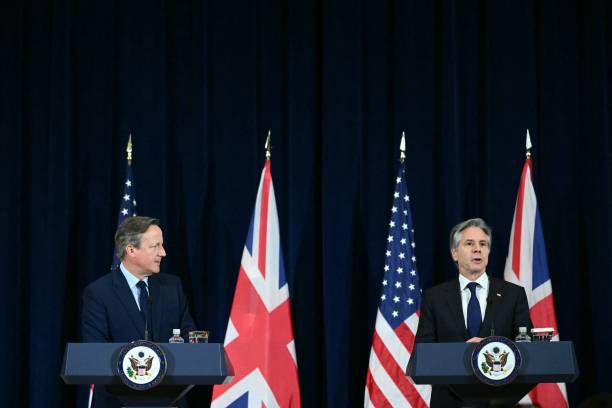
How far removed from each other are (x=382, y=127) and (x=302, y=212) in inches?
31.9

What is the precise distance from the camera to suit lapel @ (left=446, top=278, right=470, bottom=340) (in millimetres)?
4430

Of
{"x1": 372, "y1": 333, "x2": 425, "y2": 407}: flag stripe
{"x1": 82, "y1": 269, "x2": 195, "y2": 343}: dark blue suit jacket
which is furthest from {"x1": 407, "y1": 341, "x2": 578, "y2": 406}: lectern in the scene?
{"x1": 372, "y1": 333, "x2": 425, "y2": 407}: flag stripe

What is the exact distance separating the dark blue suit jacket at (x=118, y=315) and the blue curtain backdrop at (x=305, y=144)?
1.92 meters

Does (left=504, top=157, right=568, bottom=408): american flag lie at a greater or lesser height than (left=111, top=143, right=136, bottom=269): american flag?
lesser

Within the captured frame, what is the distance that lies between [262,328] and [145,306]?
146 centimetres

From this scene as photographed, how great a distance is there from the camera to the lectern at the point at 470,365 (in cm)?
370

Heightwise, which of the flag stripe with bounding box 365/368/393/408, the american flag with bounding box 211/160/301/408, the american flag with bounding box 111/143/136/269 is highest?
the american flag with bounding box 111/143/136/269

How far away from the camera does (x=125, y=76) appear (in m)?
6.43

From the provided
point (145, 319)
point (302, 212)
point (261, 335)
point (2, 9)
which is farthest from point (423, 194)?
point (2, 9)

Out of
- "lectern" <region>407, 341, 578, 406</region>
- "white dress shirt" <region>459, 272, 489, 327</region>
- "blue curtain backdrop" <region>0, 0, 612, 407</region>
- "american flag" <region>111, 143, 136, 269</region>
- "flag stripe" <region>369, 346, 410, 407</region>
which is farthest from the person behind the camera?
"blue curtain backdrop" <region>0, 0, 612, 407</region>

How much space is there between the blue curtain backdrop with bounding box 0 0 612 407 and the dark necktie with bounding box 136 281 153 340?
1938 millimetres

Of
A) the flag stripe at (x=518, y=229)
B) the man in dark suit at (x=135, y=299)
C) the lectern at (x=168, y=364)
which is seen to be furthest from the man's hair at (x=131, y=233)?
the flag stripe at (x=518, y=229)

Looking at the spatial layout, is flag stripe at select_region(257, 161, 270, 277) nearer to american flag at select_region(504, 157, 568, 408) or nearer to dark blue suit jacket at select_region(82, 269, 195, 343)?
dark blue suit jacket at select_region(82, 269, 195, 343)

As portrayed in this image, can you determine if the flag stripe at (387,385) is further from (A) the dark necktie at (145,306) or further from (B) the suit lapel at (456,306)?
(A) the dark necktie at (145,306)
